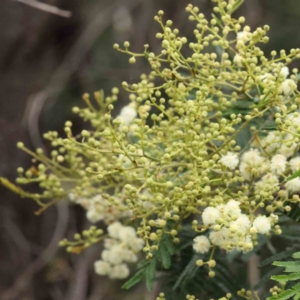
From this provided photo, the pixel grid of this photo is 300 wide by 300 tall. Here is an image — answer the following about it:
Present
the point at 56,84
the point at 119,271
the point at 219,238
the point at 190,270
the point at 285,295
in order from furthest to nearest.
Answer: the point at 56,84, the point at 119,271, the point at 190,270, the point at 219,238, the point at 285,295

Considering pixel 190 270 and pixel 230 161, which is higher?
pixel 230 161

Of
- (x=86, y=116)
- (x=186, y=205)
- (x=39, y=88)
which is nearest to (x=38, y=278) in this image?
(x=39, y=88)

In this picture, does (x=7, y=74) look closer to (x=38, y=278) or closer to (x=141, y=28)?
(x=141, y=28)

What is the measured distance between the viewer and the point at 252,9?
Answer: 2477 millimetres

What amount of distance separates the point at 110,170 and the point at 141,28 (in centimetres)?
194

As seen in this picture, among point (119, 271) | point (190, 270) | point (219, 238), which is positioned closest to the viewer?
point (219, 238)

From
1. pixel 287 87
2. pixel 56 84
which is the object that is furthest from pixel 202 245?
pixel 56 84

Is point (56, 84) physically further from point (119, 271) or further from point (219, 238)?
point (219, 238)

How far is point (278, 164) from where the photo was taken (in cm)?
75

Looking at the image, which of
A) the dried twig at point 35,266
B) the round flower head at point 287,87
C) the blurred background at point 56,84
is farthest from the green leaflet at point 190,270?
the dried twig at point 35,266

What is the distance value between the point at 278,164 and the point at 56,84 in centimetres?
208

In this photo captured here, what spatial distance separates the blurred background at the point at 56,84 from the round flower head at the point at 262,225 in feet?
6.22

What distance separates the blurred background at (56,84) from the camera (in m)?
2.62

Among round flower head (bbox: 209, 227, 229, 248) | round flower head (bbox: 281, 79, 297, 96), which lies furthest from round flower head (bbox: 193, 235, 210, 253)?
round flower head (bbox: 281, 79, 297, 96)
